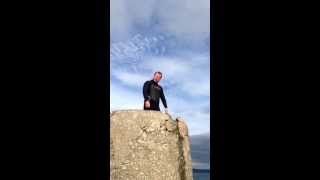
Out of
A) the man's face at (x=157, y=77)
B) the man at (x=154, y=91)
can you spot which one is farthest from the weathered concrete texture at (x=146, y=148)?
the man's face at (x=157, y=77)

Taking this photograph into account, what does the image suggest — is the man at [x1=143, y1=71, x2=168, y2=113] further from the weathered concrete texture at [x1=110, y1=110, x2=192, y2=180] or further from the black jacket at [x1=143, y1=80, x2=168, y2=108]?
the weathered concrete texture at [x1=110, y1=110, x2=192, y2=180]

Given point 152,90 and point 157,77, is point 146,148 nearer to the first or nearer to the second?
point 152,90

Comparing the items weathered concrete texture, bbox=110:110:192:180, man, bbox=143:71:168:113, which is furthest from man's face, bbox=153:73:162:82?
weathered concrete texture, bbox=110:110:192:180

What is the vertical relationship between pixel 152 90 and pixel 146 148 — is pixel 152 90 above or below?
above

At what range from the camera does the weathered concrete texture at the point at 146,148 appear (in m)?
5.52

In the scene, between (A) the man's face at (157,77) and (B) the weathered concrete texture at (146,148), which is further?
(B) the weathered concrete texture at (146,148)

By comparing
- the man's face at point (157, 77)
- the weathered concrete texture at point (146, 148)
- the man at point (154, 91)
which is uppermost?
the man's face at point (157, 77)

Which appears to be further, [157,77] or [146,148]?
[146,148]

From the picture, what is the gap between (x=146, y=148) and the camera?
558 centimetres

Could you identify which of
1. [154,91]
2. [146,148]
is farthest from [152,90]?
[146,148]

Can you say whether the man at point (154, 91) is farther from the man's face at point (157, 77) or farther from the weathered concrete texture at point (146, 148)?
the weathered concrete texture at point (146, 148)
